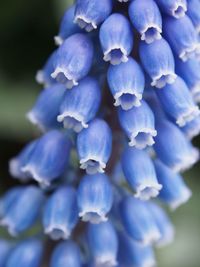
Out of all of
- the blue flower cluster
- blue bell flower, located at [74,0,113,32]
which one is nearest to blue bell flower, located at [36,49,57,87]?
the blue flower cluster

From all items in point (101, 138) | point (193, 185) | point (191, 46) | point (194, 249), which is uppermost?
point (191, 46)

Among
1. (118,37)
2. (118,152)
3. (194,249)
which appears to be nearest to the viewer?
(118,37)

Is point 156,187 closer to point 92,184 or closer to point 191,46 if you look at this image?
point 92,184

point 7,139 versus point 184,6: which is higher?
point 184,6

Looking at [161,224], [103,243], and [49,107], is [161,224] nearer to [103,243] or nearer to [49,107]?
[103,243]

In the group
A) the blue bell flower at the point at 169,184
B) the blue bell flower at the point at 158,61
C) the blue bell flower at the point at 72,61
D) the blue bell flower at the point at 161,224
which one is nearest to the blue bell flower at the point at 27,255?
the blue bell flower at the point at 161,224

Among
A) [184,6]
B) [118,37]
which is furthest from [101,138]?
[184,6]
